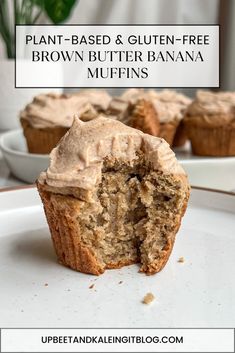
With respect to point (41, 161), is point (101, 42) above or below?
above

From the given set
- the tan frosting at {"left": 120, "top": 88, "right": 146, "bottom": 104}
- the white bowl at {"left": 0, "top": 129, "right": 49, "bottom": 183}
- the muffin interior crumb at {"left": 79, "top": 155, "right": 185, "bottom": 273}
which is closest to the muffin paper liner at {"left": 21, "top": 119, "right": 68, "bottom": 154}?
the white bowl at {"left": 0, "top": 129, "right": 49, "bottom": 183}

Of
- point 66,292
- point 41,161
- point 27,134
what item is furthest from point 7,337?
point 27,134

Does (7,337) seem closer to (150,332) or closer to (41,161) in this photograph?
(150,332)

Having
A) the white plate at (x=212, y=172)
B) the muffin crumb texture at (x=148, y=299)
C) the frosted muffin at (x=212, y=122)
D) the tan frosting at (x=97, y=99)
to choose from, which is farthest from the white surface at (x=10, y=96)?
the muffin crumb texture at (x=148, y=299)

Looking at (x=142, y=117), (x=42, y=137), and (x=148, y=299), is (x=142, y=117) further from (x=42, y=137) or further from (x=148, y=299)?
(x=148, y=299)

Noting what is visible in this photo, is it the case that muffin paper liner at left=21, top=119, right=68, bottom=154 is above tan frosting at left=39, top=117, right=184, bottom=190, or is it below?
below

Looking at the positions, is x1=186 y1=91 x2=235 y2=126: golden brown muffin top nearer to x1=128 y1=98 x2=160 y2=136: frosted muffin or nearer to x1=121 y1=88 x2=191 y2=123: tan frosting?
x1=121 y1=88 x2=191 y2=123: tan frosting
